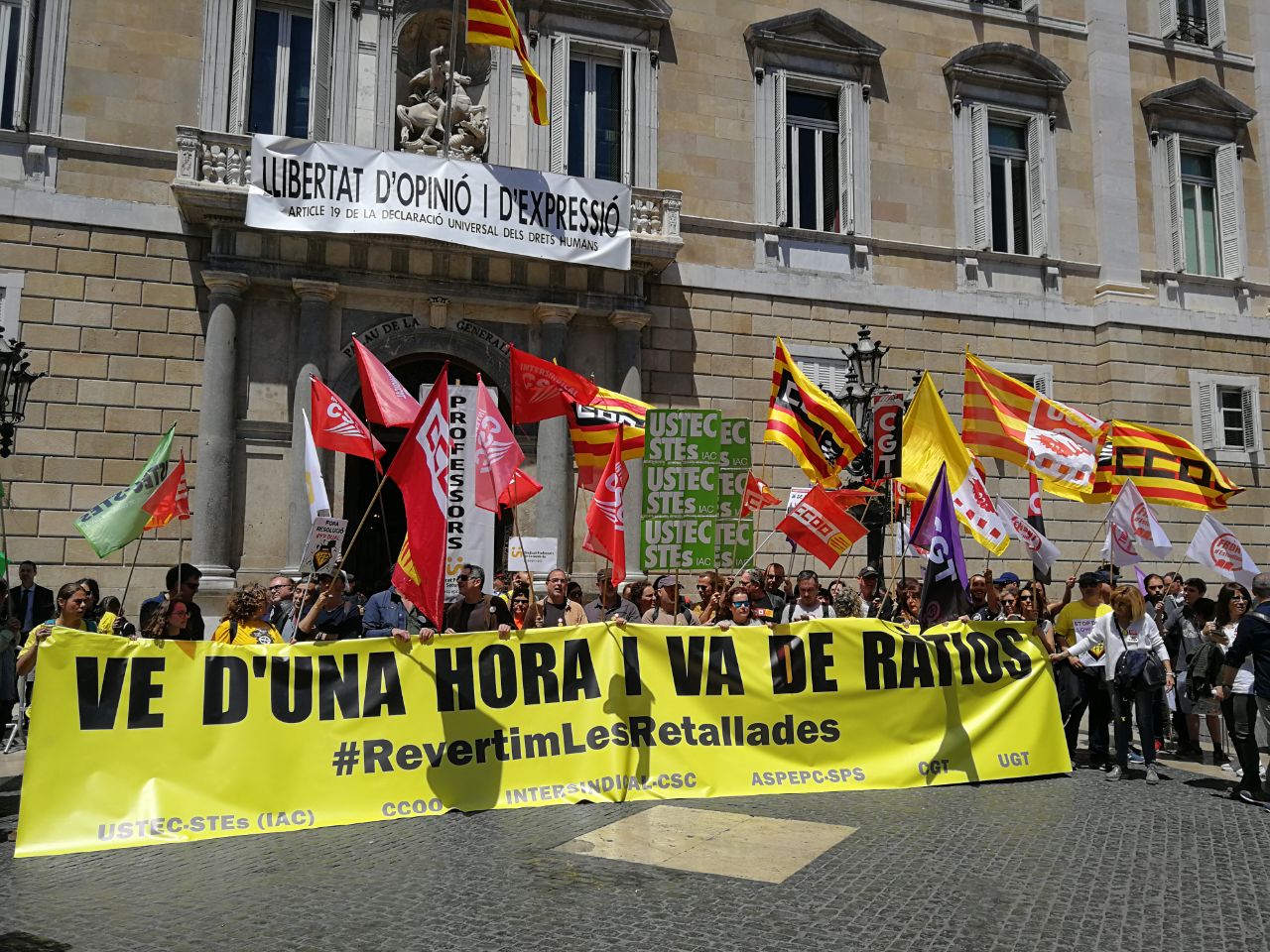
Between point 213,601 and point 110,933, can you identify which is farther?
point 213,601

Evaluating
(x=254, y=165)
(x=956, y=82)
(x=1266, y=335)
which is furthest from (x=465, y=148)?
(x=1266, y=335)

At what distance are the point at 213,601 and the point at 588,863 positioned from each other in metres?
10.4

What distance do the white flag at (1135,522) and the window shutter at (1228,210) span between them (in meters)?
11.5

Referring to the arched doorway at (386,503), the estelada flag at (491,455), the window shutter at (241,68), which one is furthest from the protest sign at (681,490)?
the window shutter at (241,68)

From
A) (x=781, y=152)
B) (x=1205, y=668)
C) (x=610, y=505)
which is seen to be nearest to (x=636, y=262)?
(x=781, y=152)

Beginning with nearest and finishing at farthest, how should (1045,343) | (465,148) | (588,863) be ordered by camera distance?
(588,863) < (465,148) < (1045,343)

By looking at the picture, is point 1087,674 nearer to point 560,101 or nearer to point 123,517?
point 123,517

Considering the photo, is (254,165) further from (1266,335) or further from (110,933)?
(1266,335)

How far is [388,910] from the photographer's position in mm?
5277

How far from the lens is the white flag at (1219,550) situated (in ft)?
45.1

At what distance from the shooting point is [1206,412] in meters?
20.2

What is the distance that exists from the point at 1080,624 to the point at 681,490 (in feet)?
13.3

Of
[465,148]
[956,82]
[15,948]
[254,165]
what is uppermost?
[956,82]

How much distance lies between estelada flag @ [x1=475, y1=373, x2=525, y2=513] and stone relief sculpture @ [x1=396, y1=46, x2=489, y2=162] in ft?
28.4
